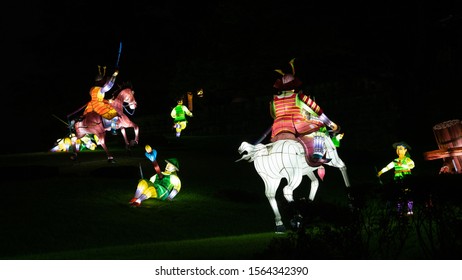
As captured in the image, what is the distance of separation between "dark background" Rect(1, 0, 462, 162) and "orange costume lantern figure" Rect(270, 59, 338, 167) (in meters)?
8.74

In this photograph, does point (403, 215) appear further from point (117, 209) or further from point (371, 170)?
→ point (371, 170)

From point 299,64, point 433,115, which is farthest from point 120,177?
point 433,115

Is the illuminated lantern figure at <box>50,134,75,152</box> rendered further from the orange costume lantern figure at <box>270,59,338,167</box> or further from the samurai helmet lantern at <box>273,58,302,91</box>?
the samurai helmet lantern at <box>273,58,302,91</box>

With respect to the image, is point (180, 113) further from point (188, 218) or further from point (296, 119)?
point (296, 119)

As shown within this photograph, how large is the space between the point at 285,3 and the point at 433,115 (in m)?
8.02

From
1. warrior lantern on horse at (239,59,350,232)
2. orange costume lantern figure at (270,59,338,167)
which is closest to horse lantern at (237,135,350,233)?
warrior lantern on horse at (239,59,350,232)

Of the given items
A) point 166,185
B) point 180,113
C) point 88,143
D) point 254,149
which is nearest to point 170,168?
point 166,185

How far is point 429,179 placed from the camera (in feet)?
28.9

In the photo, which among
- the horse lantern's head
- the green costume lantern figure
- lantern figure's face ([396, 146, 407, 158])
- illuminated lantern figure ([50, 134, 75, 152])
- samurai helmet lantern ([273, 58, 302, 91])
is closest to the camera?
the horse lantern's head

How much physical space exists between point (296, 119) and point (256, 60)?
982 cm

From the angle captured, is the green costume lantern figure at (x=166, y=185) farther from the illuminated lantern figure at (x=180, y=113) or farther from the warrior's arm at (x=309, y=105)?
the illuminated lantern figure at (x=180, y=113)

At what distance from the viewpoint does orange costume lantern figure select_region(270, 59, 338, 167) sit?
12648 millimetres

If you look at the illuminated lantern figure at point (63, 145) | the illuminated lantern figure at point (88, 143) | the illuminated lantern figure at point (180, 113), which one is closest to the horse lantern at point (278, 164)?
the illuminated lantern figure at point (63, 145)

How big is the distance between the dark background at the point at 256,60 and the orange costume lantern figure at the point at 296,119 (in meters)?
8.74
